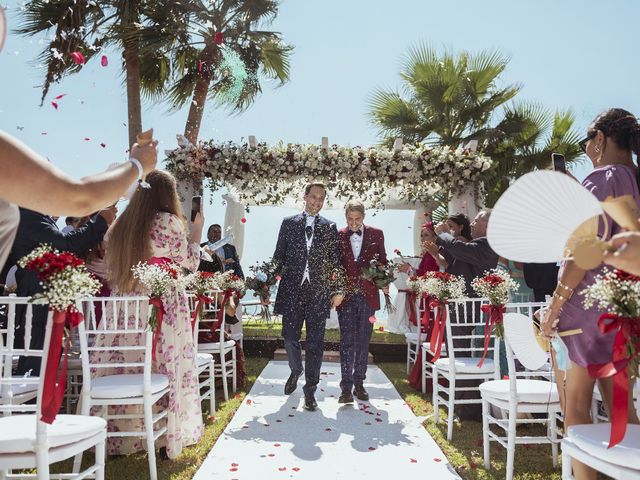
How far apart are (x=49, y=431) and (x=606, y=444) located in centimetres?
216

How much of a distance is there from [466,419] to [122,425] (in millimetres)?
2977

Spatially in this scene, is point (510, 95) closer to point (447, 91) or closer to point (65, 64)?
point (447, 91)

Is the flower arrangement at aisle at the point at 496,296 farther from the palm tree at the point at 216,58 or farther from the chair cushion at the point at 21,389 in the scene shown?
the palm tree at the point at 216,58

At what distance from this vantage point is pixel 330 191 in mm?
8500

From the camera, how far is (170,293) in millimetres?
3512

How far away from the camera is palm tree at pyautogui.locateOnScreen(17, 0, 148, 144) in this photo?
852 cm

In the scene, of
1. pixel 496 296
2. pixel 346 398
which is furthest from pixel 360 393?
pixel 496 296

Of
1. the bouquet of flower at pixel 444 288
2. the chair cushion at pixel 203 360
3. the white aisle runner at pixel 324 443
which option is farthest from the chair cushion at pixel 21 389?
the bouquet of flower at pixel 444 288

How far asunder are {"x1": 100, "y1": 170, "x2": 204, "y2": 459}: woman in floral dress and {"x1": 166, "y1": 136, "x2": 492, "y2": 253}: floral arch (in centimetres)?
449

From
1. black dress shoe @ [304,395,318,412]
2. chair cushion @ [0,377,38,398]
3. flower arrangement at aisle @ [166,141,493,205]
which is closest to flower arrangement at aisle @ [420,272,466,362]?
black dress shoe @ [304,395,318,412]

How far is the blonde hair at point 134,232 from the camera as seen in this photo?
11.5 ft

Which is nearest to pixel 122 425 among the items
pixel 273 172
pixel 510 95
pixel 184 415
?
pixel 184 415

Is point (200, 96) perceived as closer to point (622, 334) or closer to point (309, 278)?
point (309, 278)

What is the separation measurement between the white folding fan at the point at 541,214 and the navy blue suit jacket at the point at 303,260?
3656 mm
